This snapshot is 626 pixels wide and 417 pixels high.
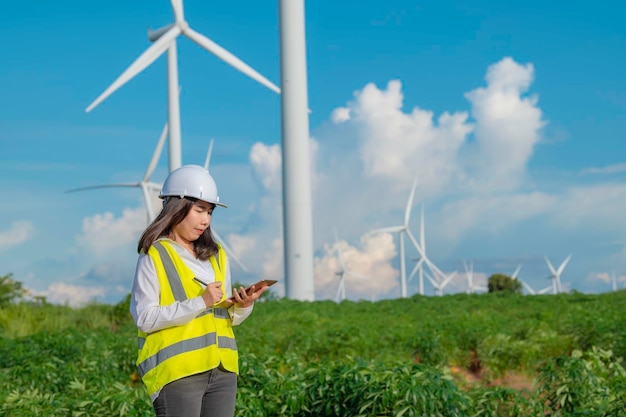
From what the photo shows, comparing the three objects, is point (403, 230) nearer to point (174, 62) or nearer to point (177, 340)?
point (174, 62)

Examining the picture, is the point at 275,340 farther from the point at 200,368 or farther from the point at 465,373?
the point at 200,368

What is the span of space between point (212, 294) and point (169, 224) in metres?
0.46

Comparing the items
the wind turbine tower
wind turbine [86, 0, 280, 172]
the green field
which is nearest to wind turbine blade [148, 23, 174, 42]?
wind turbine [86, 0, 280, 172]

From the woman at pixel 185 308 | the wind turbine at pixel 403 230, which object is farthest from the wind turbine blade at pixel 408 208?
the woman at pixel 185 308

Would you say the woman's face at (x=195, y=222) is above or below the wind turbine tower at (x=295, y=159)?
below

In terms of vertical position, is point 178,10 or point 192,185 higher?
point 178,10

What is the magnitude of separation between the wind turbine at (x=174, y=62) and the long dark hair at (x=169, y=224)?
18.7 meters

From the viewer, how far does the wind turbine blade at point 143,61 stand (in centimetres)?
2156

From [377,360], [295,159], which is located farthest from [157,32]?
[377,360]

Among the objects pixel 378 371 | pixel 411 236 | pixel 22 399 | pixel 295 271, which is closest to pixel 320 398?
pixel 378 371

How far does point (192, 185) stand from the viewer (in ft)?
13.0

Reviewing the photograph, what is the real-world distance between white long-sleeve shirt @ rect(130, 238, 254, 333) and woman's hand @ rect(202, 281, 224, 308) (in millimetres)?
22

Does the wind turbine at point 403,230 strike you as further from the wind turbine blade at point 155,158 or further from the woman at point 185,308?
A: the woman at point 185,308

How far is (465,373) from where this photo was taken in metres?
10.5
